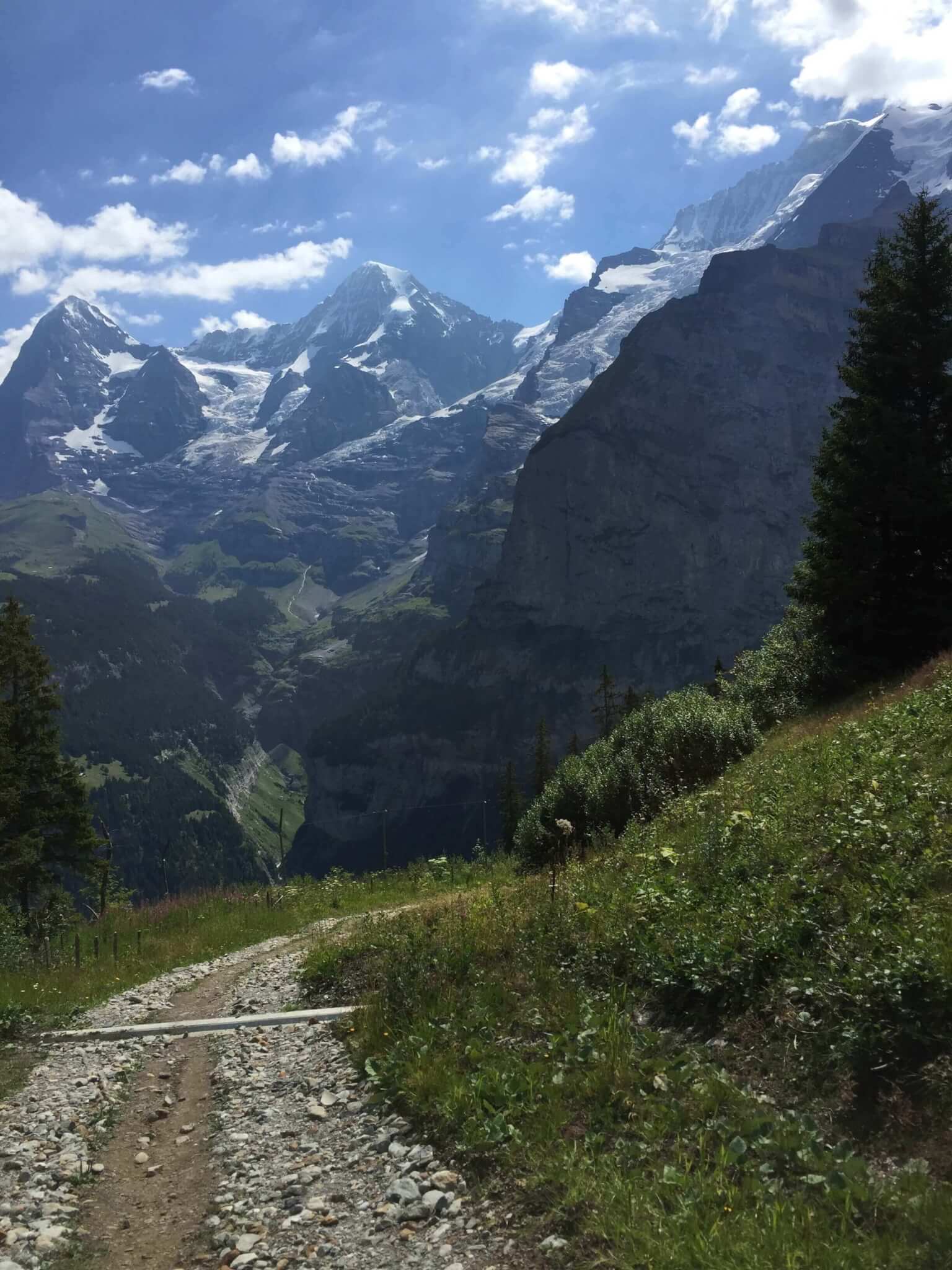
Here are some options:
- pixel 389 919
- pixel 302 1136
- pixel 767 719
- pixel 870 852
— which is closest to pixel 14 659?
pixel 389 919

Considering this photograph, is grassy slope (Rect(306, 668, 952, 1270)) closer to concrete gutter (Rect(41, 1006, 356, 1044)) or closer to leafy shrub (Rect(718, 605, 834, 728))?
concrete gutter (Rect(41, 1006, 356, 1044))

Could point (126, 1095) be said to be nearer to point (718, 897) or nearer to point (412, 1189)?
point (412, 1189)

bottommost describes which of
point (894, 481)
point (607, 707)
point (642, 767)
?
point (607, 707)

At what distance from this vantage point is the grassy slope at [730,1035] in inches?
220

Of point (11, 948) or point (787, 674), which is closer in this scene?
point (11, 948)

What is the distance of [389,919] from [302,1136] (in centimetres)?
978

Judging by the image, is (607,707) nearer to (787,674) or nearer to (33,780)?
(787,674)

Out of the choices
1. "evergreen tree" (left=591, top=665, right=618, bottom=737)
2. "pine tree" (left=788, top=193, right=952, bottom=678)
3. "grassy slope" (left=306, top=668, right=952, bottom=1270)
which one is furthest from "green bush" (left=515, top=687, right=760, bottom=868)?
"evergreen tree" (left=591, top=665, right=618, bottom=737)

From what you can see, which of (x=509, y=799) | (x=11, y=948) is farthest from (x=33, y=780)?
(x=509, y=799)

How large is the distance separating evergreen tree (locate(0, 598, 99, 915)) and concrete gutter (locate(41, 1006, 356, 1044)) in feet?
77.3

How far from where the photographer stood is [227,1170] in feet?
27.0

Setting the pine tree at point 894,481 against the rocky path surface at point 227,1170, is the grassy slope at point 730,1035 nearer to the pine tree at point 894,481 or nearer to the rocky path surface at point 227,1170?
the rocky path surface at point 227,1170

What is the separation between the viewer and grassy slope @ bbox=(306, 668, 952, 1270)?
5.59 m

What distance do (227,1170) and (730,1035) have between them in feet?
16.3
